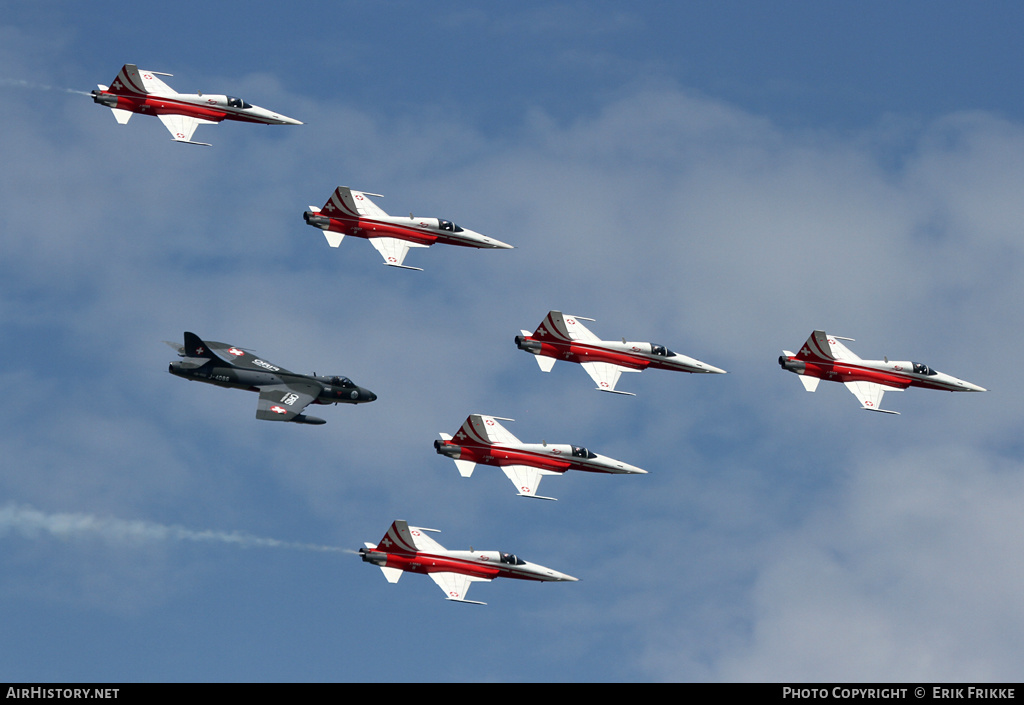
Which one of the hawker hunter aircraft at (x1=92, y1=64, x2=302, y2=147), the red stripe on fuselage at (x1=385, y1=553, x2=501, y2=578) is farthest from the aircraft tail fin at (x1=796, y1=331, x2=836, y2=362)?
the hawker hunter aircraft at (x1=92, y1=64, x2=302, y2=147)

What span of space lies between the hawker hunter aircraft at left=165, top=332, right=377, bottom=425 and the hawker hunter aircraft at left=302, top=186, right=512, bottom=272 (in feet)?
38.6

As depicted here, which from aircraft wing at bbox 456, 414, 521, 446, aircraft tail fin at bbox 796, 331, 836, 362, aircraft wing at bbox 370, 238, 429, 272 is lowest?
aircraft wing at bbox 456, 414, 521, 446

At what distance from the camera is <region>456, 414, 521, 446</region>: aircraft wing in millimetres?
134750

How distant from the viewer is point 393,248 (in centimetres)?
14225

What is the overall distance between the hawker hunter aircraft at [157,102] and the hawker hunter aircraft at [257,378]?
60.6 feet

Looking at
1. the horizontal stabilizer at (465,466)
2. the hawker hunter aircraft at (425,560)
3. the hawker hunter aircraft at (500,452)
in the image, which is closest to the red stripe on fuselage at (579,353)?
the hawker hunter aircraft at (500,452)

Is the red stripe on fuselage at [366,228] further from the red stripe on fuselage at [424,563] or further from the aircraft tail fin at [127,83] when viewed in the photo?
the red stripe on fuselage at [424,563]

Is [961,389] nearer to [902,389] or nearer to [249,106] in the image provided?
[902,389]

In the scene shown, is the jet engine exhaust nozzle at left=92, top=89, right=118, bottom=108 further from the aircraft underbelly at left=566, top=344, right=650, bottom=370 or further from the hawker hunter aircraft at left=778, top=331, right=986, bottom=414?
the hawker hunter aircraft at left=778, top=331, right=986, bottom=414

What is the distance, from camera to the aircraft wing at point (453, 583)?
12850cm

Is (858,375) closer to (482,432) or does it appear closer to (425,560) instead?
(482,432)
